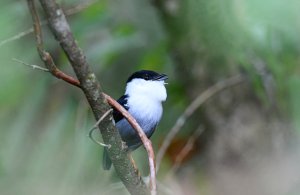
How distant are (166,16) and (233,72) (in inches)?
21.9

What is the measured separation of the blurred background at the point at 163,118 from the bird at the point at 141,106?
13cm

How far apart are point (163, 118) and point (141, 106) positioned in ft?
6.15

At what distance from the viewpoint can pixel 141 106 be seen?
2344mm

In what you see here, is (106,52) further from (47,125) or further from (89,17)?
(47,125)

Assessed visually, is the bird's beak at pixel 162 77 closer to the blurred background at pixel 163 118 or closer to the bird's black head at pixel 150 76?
the bird's black head at pixel 150 76

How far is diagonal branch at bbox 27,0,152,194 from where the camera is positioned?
1103mm

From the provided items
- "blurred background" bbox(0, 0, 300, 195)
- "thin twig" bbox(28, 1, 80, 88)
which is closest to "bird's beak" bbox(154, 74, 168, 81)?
"blurred background" bbox(0, 0, 300, 195)

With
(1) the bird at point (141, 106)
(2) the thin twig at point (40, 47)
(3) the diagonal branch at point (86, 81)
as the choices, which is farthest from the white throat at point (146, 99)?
(2) the thin twig at point (40, 47)

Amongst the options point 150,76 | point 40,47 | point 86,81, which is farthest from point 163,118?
point 40,47

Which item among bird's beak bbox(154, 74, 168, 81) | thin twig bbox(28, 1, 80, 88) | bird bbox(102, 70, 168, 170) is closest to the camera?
thin twig bbox(28, 1, 80, 88)

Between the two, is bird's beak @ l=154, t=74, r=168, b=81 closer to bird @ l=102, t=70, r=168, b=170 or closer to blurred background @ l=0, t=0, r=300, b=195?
bird @ l=102, t=70, r=168, b=170

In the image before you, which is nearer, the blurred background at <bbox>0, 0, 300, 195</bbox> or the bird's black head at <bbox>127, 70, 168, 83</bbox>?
the blurred background at <bbox>0, 0, 300, 195</bbox>

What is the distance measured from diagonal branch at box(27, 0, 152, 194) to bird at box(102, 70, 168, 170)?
25 centimetres

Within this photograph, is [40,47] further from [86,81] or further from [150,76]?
[150,76]
